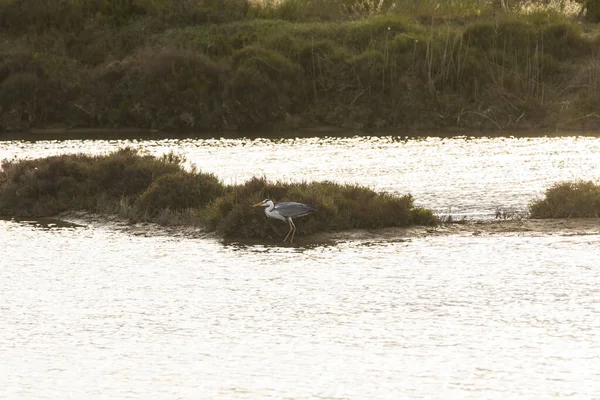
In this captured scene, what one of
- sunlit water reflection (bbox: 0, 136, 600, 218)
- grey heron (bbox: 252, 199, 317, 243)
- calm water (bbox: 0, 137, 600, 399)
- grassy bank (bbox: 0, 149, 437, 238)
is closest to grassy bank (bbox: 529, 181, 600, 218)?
sunlit water reflection (bbox: 0, 136, 600, 218)

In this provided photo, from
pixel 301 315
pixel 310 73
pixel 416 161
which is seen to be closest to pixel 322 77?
pixel 310 73

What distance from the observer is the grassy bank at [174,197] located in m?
20.9

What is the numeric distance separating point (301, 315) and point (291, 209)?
4463 mm

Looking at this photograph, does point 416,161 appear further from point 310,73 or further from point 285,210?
point 310,73

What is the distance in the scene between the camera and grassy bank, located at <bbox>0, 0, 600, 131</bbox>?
40.0 meters

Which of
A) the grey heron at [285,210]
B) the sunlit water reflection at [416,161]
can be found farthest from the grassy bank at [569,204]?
the grey heron at [285,210]

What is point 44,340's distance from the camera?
14.7m

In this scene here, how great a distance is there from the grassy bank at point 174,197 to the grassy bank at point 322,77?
1415 cm

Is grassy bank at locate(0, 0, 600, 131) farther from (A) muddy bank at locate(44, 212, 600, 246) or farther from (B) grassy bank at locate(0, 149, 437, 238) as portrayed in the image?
(A) muddy bank at locate(44, 212, 600, 246)

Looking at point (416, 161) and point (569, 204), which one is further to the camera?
point (416, 161)

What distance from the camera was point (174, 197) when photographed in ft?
74.7

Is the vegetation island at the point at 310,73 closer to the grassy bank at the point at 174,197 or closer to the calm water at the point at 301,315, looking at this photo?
the grassy bank at the point at 174,197

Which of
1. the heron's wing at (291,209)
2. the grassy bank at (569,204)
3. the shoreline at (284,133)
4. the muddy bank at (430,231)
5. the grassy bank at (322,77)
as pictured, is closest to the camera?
the heron's wing at (291,209)

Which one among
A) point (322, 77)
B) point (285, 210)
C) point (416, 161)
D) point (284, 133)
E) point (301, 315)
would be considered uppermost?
point (322, 77)
